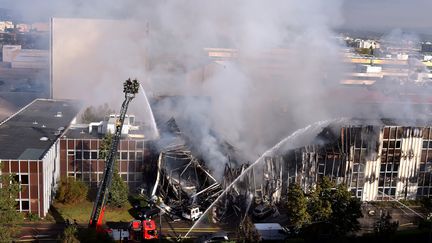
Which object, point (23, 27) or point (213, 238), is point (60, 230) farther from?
point (23, 27)

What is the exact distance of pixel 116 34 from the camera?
25.3 meters

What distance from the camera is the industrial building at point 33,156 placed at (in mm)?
12328

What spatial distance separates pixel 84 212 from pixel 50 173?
54.1 inches

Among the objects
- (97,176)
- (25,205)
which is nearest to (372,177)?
(97,176)

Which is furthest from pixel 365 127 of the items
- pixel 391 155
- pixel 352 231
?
pixel 352 231

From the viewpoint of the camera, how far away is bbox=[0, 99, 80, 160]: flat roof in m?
13.2

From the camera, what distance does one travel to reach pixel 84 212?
1303cm

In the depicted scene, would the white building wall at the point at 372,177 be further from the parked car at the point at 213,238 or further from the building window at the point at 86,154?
the building window at the point at 86,154

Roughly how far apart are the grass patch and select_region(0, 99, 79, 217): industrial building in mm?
422

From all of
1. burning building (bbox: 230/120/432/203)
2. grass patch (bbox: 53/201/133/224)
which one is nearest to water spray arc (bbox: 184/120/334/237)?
burning building (bbox: 230/120/432/203)

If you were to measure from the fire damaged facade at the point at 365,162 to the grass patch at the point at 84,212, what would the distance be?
380 cm

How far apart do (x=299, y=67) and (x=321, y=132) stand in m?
9.56

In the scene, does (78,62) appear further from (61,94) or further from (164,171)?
(164,171)

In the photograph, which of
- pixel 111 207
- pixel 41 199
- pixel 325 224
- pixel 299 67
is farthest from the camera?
pixel 299 67
